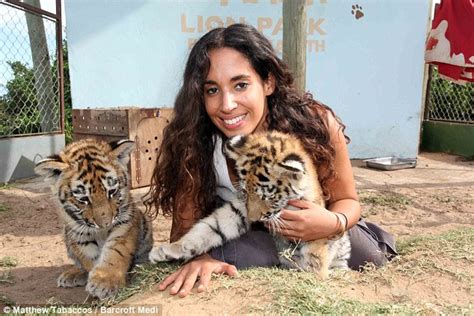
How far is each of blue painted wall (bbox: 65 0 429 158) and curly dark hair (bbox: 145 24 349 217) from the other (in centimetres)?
437

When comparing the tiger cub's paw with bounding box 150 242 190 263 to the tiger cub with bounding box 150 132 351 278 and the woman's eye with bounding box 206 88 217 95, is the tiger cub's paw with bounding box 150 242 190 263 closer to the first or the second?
the tiger cub with bounding box 150 132 351 278

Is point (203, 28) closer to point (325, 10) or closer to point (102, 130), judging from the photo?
point (325, 10)

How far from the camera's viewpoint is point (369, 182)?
6184 mm

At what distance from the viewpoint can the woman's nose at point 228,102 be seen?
2422mm

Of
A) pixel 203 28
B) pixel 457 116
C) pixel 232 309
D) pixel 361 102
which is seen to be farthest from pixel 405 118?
pixel 232 309

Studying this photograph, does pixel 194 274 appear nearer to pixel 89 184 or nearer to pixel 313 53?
pixel 89 184

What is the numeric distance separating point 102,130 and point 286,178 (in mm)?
3928

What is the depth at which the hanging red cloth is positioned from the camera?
685 centimetres

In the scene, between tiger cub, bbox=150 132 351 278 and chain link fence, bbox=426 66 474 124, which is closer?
tiger cub, bbox=150 132 351 278

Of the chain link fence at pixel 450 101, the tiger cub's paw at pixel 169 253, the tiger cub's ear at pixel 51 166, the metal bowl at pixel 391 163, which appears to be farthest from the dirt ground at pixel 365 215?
the chain link fence at pixel 450 101

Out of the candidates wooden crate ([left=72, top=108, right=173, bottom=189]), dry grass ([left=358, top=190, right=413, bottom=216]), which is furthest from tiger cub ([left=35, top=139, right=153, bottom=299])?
dry grass ([left=358, top=190, right=413, bottom=216])

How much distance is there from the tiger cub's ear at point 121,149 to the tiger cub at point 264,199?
0.71 meters

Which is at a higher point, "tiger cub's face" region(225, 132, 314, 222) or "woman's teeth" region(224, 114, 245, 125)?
"woman's teeth" region(224, 114, 245, 125)

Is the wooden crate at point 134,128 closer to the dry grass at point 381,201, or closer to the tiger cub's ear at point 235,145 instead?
the dry grass at point 381,201
